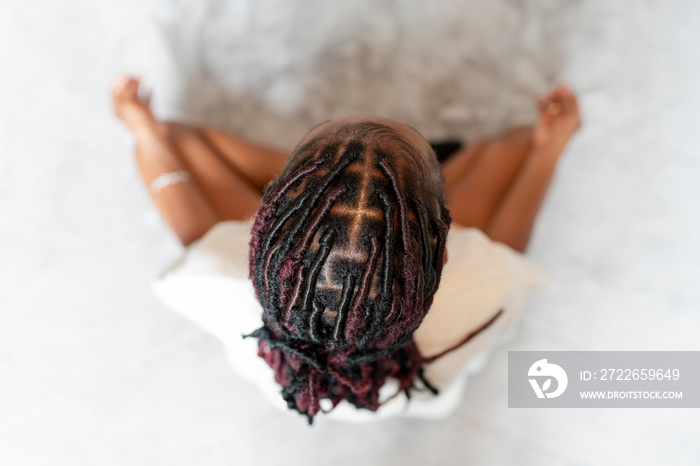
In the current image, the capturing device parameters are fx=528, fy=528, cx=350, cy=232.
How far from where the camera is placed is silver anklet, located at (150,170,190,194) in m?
0.89

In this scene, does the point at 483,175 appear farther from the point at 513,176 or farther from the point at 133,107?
the point at 133,107

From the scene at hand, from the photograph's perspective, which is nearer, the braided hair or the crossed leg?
the braided hair

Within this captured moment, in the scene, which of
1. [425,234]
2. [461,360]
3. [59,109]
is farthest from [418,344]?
[59,109]

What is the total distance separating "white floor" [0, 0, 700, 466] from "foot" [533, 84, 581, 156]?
0.55 ft

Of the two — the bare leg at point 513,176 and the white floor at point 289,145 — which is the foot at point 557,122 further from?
the white floor at point 289,145

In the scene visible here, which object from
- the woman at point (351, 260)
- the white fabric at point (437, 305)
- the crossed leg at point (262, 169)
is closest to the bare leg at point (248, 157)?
A: the crossed leg at point (262, 169)

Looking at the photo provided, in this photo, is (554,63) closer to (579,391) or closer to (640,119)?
(640,119)

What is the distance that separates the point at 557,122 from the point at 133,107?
30.7 inches

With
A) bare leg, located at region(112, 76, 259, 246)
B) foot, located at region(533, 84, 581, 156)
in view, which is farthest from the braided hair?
foot, located at region(533, 84, 581, 156)

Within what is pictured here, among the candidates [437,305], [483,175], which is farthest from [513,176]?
[437,305]

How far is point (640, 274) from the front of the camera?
3.41 ft

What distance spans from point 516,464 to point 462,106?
729 mm

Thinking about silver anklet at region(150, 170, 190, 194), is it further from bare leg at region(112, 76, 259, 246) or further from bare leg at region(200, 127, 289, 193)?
bare leg at region(200, 127, 289, 193)

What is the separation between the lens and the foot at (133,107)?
0.96m
